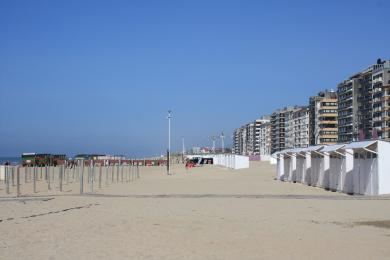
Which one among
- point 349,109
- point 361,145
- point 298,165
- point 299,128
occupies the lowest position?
point 298,165

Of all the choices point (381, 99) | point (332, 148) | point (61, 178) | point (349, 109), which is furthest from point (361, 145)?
point (349, 109)

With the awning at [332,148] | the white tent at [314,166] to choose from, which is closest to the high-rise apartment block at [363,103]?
the white tent at [314,166]

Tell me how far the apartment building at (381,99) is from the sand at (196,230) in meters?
102

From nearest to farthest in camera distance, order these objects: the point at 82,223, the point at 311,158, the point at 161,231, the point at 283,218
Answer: the point at 161,231
the point at 82,223
the point at 283,218
the point at 311,158

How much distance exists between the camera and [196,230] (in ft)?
39.3

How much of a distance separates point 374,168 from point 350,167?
95.4 inches

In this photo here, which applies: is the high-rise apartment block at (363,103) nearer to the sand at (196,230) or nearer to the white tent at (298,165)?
the white tent at (298,165)

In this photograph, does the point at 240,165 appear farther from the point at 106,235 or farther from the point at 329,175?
the point at 106,235

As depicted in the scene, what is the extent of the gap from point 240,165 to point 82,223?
54633 millimetres

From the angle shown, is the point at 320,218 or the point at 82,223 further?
the point at 320,218

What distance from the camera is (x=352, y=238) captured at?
424 inches

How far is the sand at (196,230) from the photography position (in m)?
9.22

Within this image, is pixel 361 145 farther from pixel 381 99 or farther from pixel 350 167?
pixel 381 99

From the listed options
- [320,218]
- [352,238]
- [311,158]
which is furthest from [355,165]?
[352,238]
